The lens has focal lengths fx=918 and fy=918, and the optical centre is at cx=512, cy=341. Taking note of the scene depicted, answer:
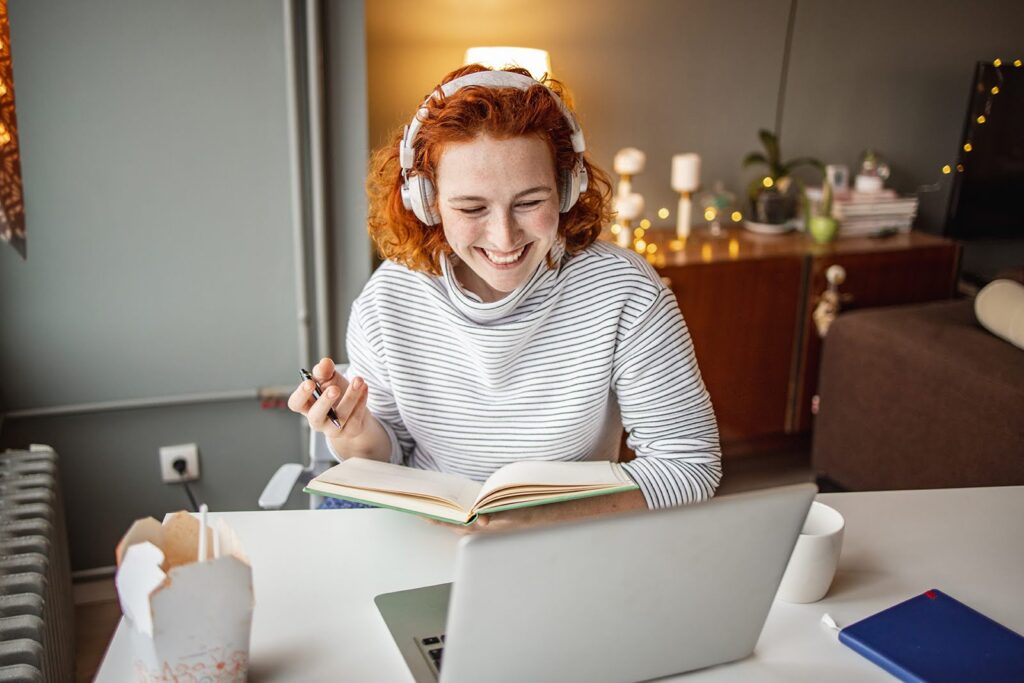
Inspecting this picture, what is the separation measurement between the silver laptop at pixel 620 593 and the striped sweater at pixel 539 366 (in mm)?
433

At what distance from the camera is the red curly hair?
1256 millimetres

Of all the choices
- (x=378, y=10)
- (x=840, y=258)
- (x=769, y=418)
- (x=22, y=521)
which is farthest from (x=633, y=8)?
(x=22, y=521)

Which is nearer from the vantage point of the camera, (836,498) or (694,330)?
(836,498)

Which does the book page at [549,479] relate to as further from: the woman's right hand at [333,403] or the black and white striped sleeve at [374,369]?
the black and white striped sleeve at [374,369]

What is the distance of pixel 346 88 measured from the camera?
211 cm

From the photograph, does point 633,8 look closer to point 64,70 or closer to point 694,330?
point 694,330

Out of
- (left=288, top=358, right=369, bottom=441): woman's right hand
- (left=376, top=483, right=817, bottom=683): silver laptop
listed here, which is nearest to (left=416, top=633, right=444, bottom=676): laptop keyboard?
(left=376, top=483, right=817, bottom=683): silver laptop

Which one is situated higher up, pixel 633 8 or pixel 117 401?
pixel 633 8

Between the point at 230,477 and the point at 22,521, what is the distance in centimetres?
78

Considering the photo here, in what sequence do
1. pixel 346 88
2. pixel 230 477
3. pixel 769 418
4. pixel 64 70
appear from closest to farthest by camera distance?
1. pixel 64 70
2. pixel 346 88
3. pixel 230 477
4. pixel 769 418

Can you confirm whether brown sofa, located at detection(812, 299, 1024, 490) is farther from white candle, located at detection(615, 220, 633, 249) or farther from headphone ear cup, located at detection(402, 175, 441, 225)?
headphone ear cup, located at detection(402, 175, 441, 225)

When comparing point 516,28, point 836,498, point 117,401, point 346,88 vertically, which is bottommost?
point 117,401

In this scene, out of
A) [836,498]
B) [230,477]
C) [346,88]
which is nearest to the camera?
[836,498]

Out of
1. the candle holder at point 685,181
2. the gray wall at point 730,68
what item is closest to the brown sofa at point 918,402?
the candle holder at point 685,181
